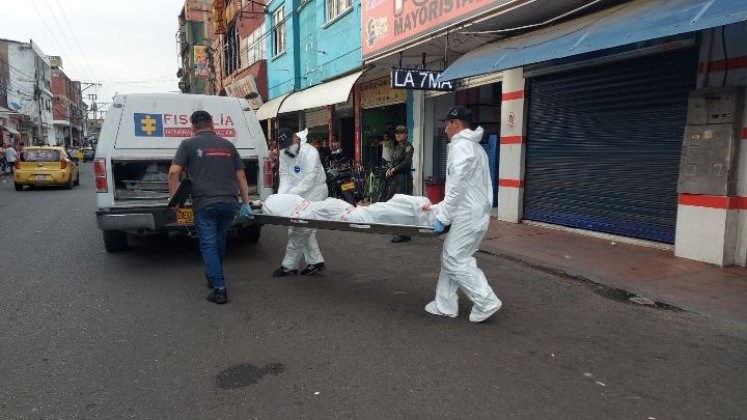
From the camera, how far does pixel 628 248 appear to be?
718 centimetres

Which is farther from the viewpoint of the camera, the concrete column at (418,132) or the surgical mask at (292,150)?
the concrete column at (418,132)

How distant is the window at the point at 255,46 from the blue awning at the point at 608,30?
55.0 feet

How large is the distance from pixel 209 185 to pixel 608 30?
15.9 feet

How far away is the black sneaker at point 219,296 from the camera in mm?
4773

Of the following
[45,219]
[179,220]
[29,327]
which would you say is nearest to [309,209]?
[179,220]

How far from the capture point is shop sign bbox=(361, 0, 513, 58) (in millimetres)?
7980

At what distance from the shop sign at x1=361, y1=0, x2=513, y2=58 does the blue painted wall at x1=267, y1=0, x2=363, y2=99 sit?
5.57 feet

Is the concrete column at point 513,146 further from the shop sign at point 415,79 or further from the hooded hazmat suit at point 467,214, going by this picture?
the hooded hazmat suit at point 467,214


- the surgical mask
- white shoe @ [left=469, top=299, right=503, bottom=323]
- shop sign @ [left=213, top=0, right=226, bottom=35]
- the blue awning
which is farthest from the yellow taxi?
white shoe @ [left=469, top=299, right=503, bottom=323]

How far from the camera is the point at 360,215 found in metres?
4.62

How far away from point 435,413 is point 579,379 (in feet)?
3.57

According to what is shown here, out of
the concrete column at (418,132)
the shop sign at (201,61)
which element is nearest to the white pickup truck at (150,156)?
the concrete column at (418,132)

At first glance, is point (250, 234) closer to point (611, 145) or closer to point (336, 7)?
point (611, 145)

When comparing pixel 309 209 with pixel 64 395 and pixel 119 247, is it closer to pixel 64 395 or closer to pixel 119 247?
pixel 64 395
